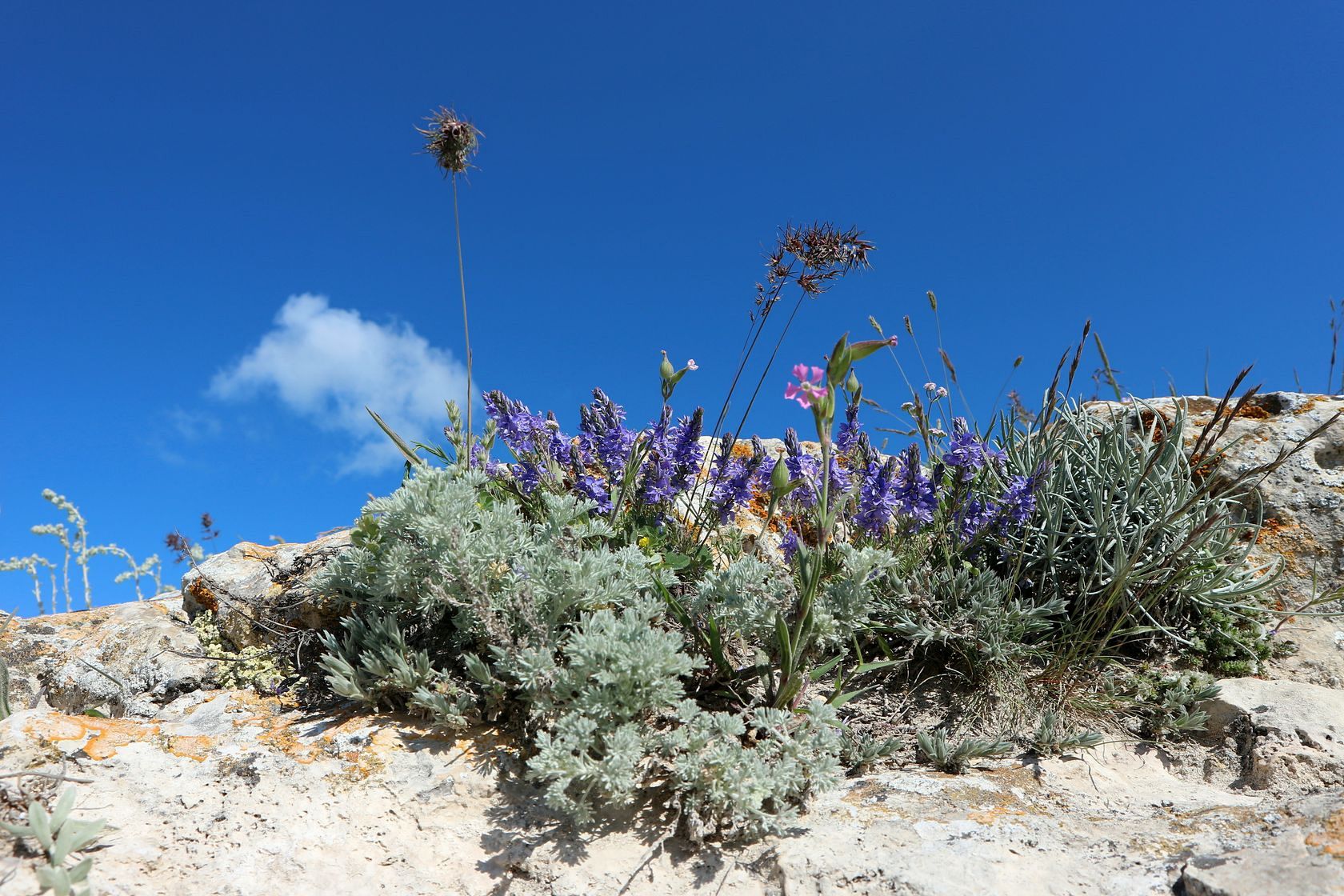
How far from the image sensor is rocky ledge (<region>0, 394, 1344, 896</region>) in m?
2.32

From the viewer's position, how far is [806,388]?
2.47 metres

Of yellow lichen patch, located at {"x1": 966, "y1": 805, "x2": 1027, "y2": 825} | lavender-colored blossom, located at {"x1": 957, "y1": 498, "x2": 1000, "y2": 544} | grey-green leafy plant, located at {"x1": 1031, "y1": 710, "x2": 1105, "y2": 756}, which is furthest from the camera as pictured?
lavender-colored blossom, located at {"x1": 957, "y1": 498, "x2": 1000, "y2": 544}

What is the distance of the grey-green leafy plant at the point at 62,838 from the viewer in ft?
7.16

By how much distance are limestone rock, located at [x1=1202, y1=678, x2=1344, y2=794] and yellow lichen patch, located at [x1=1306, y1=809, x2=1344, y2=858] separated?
0.86 meters

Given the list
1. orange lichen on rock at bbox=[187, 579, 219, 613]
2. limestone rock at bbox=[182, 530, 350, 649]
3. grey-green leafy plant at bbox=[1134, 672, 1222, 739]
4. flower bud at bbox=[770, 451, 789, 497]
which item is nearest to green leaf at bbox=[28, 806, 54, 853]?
limestone rock at bbox=[182, 530, 350, 649]

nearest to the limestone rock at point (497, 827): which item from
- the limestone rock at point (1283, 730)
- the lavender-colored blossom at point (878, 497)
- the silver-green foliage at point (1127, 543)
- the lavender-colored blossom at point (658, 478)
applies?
the limestone rock at point (1283, 730)

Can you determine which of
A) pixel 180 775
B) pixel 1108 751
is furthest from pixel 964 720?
pixel 180 775

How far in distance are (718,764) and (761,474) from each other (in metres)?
1.86

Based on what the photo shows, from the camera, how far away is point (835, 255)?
4.41 metres

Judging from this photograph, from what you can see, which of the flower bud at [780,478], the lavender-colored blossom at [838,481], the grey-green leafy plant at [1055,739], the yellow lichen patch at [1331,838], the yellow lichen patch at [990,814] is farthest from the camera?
the lavender-colored blossom at [838,481]

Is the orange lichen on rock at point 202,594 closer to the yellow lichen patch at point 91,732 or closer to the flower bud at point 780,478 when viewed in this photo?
the yellow lichen patch at point 91,732

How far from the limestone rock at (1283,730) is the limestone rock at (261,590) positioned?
417 cm

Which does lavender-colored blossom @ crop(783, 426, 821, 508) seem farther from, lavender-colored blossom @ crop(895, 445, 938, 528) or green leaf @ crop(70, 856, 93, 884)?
green leaf @ crop(70, 856, 93, 884)

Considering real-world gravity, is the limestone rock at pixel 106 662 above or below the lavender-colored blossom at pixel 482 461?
below
